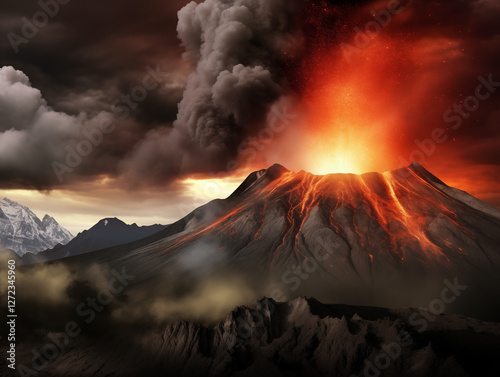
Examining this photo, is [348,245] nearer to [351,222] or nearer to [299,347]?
[351,222]

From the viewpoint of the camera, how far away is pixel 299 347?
141 ft

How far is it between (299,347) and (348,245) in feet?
179

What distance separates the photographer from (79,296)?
270 feet

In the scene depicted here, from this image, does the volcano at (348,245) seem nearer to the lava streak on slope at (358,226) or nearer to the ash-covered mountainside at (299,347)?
the lava streak on slope at (358,226)

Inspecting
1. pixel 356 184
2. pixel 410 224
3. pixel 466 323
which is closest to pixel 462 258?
pixel 410 224

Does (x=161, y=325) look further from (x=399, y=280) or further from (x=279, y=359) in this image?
(x=399, y=280)

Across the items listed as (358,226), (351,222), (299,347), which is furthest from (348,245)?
(299,347)

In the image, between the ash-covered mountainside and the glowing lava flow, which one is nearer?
the ash-covered mountainside

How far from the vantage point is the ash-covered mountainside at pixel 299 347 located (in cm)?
3762

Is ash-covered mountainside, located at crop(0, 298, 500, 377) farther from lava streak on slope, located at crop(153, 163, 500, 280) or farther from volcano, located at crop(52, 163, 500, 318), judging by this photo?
lava streak on slope, located at crop(153, 163, 500, 280)

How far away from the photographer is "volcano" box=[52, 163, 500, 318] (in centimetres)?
8000

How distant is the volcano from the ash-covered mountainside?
25.5 metres

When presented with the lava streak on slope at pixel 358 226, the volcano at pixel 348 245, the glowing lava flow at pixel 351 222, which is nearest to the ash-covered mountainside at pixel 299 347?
the volcano at pixel 348 245

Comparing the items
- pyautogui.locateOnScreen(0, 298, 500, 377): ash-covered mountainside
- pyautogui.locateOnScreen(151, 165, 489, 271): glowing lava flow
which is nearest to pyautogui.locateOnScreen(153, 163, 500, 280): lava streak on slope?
pyautogui.locateOnScreen(151, 165, 489, 271): glowing lava flow
